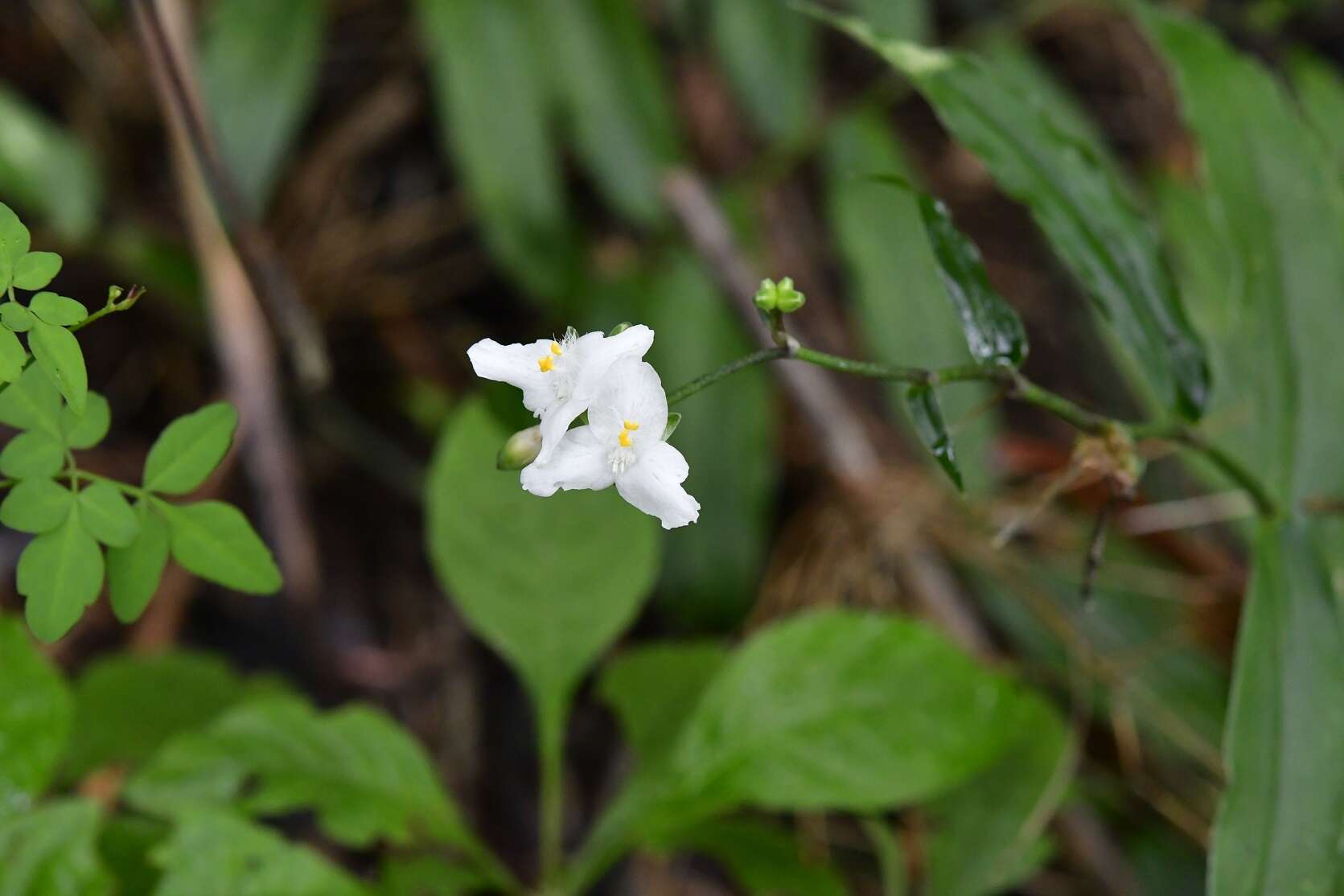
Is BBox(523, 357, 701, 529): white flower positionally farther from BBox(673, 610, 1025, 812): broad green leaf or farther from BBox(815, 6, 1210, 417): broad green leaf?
BBox(673, 610, 1025, 812): broad green leaf

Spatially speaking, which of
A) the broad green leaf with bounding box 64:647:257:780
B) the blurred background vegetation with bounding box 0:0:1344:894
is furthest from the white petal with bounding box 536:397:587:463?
the broad green leaf with bounding box 64:647:257:780

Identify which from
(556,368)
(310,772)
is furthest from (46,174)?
(556,368)

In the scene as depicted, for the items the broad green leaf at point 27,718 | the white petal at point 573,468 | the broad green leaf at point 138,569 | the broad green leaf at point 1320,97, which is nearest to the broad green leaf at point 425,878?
the broad green leaf at point 27,718

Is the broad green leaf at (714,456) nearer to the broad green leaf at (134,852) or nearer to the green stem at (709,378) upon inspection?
the broad green leaf at (134,852)

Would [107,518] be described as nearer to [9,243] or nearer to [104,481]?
[104,481]

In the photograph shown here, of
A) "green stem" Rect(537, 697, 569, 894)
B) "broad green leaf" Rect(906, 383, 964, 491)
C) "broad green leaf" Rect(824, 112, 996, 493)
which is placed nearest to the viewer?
"broad green leaf" Rect(906, 383, 964, 491)

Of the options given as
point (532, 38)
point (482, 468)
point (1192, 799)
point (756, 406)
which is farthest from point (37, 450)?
point (1192, 799)

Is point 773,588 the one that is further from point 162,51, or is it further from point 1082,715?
point 162,51
